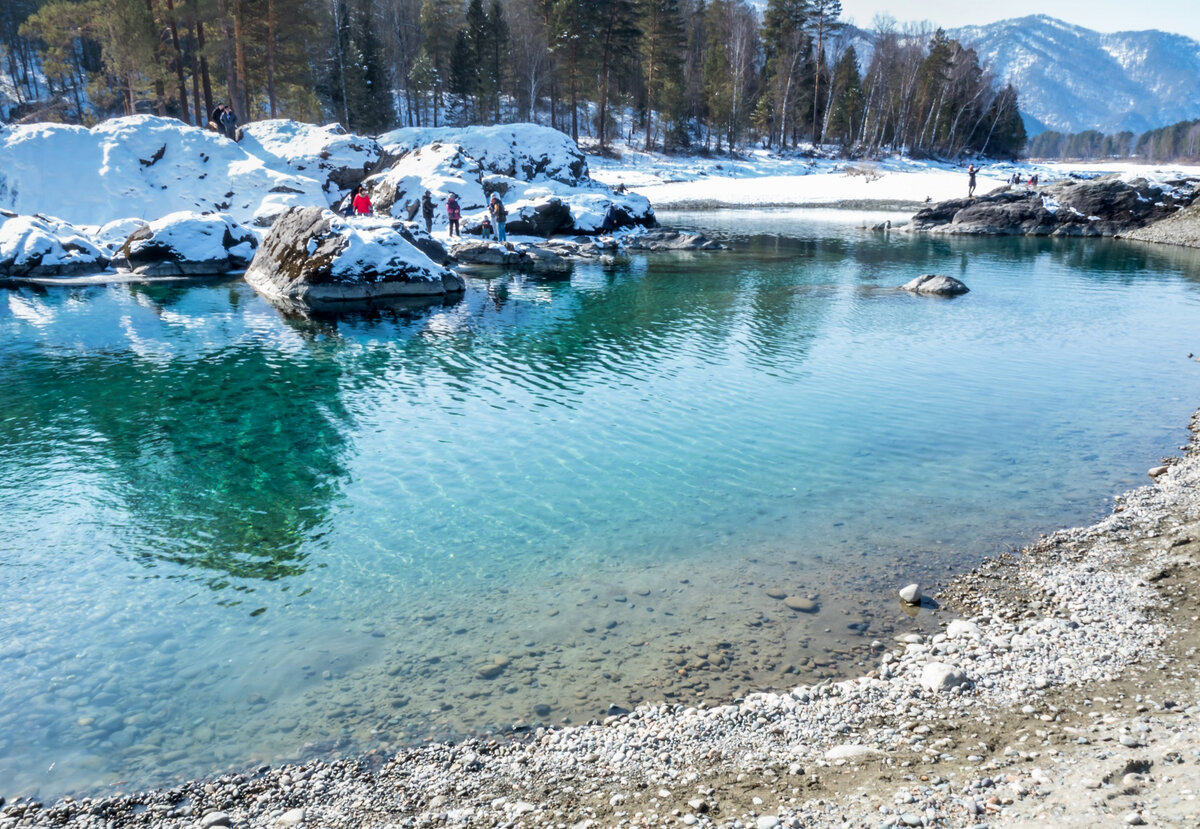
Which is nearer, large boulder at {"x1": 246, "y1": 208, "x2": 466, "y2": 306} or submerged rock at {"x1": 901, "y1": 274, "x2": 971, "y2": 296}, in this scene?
large boulder at {"x1": 246, "y1": 208, "x2": 466, "y2": 306}

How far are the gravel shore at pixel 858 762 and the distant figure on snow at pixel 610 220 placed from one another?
37940 mm

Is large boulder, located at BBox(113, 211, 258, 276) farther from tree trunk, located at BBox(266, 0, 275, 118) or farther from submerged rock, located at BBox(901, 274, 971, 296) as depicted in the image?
submerged rock, located at BBox(901, 274, 971, 296)

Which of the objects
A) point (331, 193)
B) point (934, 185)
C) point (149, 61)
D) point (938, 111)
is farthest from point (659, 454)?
point (938, 111)

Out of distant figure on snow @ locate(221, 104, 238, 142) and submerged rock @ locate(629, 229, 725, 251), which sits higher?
distant figure on snow @ locate(221, 104, 238, 142)

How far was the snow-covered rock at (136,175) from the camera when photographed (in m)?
35.2

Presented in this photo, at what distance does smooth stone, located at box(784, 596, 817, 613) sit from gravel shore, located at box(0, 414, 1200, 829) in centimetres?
98

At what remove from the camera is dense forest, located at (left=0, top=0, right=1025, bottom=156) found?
48406 millimetres

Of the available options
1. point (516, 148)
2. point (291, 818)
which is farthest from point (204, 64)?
point (291, 818)

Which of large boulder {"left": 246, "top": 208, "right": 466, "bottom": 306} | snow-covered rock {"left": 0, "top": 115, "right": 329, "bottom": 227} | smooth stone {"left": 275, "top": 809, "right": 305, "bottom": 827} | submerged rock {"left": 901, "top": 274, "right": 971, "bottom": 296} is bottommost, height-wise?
smooth stone {"left": 275, "top": 809, "right": 305, "bottom": 827}

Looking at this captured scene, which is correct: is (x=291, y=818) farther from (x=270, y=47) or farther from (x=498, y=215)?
(x=270, y=47)

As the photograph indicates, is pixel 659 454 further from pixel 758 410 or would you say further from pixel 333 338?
pixel 333 338

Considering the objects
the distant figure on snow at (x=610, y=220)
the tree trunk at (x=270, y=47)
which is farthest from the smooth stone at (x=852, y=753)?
the tree trunk at (x=270, y=47)

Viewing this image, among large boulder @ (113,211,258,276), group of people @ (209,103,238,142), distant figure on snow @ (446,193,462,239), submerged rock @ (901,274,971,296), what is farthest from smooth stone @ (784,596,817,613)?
group of people @ (209,103,238,142)

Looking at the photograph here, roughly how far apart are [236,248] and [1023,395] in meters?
30.5
